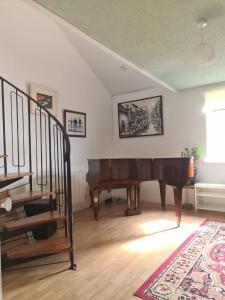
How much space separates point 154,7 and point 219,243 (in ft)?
8.64

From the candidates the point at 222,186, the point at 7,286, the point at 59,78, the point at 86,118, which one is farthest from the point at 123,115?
the point at 7,286

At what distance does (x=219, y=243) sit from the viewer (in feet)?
8.57

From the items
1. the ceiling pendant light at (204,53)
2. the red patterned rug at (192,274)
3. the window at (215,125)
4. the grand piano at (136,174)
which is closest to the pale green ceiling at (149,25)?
the ceiling pendant light at (204,53)

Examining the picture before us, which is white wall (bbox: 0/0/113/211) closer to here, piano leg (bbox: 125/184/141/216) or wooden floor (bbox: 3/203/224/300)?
piano leg (bbox: 125/184/141/216)

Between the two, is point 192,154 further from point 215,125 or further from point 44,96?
point 44,96

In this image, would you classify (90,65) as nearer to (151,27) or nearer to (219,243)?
(151,27)

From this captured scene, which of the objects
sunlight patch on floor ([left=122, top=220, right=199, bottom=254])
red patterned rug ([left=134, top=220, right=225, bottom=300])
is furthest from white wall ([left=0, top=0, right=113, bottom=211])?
red patterned rug ([left=134, top=220, right=225, bottom=300])

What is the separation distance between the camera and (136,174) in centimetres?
346

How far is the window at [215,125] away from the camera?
13.1 feet

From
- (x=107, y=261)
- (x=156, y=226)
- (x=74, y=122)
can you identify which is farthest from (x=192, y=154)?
(x=107, y=261)

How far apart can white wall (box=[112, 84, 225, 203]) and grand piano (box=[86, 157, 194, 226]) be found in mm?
1120

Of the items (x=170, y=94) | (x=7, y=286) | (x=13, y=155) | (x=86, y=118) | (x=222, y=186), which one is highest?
(x=170, y=94)

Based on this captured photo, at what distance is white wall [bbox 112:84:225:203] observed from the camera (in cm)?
417

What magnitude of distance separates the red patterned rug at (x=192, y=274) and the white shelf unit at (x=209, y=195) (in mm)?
1101
